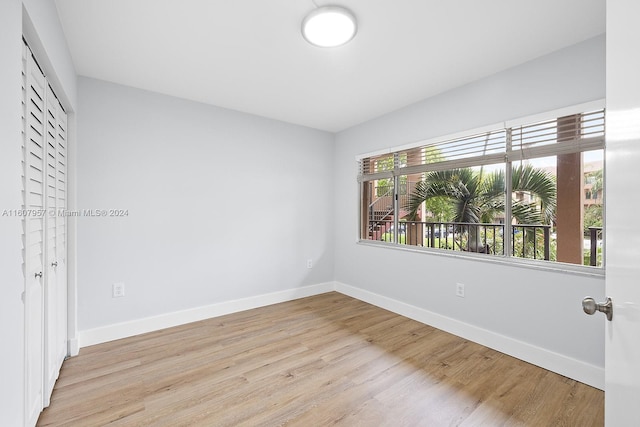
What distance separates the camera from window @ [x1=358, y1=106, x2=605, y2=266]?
6.79 ft

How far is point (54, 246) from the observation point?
190cm

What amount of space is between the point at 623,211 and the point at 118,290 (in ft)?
11.0

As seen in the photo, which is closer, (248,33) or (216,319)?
(248,33)

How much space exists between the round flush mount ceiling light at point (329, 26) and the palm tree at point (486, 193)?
5.68 ft

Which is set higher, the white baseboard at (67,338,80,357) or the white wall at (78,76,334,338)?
the white wall at (78,76,334,338)

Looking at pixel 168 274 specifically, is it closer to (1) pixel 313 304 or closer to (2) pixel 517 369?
(1) pixel 313 304

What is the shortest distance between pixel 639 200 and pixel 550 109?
2002 millimetres

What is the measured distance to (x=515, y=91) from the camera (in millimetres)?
2352

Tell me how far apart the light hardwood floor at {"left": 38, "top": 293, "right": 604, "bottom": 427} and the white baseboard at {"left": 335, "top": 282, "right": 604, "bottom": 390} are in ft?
0.21

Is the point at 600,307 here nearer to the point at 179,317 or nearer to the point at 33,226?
the point at 33,226

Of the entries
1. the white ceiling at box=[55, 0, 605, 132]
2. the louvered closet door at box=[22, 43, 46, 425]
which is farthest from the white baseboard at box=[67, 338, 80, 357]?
the white ceiling at box=[55, 0, 605, 132]

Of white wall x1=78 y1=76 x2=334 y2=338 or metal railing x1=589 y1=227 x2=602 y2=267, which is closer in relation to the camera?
metal railing x1=589 y1=227 x2=602 y2=267

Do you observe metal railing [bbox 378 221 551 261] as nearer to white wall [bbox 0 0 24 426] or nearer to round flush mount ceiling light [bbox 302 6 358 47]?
round flush mount ceiling light [bbox 302 6 358 47]

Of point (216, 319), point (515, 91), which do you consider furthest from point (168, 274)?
point (515, 91)
